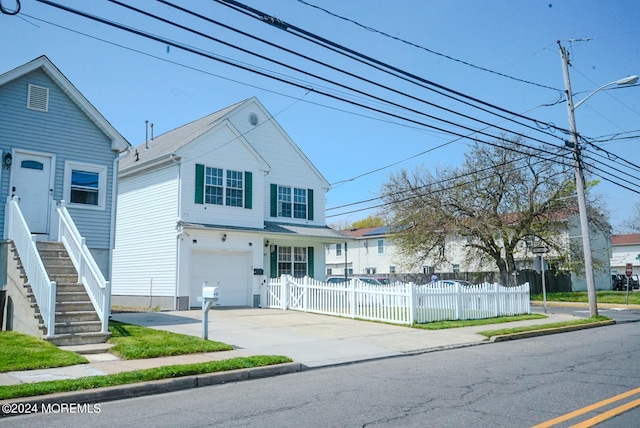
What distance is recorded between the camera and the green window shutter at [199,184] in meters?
20.9

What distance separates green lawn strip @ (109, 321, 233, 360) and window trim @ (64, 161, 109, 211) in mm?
4556

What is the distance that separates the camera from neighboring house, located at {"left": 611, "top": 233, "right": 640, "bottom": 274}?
65.0m

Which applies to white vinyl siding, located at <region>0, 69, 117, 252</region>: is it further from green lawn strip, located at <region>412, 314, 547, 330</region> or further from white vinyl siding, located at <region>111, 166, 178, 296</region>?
green lawn strip, located at <region>412, 314, 547, 330</region>

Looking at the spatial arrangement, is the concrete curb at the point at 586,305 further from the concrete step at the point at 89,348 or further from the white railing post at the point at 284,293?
the concrete step at the point at 89,348

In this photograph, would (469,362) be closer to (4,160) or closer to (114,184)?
(114,184)

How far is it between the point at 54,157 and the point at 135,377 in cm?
973

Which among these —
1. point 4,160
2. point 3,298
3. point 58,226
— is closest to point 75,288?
point 3,298

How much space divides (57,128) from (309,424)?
1313 centimetres

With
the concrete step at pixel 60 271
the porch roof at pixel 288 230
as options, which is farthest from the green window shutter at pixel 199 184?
the concrete step at pixel 60 271

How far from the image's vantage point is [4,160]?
1470 centimetres

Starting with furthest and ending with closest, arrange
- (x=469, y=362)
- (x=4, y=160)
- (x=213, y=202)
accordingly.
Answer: (x=213, y=202), (x=4, y=160), (x=469, y=362)

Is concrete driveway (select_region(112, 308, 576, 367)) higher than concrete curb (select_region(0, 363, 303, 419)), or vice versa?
concrete driveway (select_region(112, 308, 576, 367))

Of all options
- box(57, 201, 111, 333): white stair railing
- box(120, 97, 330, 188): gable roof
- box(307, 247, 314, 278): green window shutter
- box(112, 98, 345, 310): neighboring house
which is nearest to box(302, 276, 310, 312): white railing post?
box(112, 98, 345, 310): neighboring house


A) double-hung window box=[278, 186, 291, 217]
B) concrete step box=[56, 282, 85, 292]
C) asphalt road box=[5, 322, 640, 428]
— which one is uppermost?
double-hung window box=[278, 186, 291, 217]
